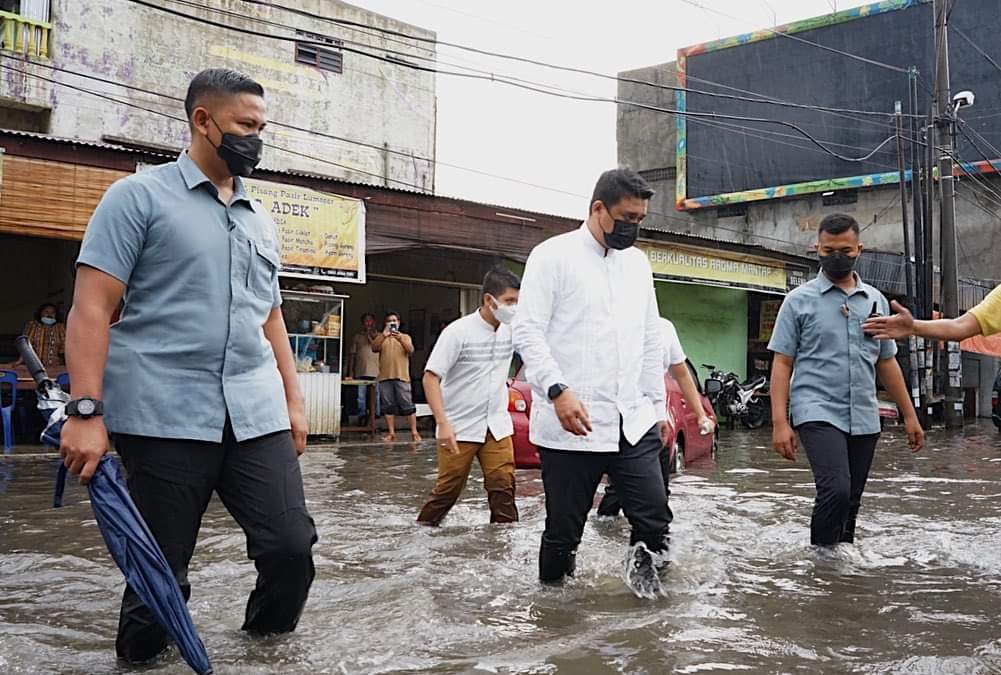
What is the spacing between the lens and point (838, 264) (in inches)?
211

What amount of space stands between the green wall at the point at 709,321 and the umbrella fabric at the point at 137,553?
17987 millimetres

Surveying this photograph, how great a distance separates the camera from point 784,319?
5516mm

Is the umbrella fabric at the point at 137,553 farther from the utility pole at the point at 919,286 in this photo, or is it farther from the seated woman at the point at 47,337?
the utility pole at the point at 919,286

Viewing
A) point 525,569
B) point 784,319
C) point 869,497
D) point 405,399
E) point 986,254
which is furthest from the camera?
point 986,254

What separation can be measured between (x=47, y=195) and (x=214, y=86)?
9636mm

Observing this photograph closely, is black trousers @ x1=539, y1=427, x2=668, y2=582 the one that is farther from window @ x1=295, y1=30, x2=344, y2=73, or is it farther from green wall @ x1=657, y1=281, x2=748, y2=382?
window @ x1=295, y1=30, x2=344, y2=73

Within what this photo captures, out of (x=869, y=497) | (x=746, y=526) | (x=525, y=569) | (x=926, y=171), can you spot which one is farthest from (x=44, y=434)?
(x=926, y=171)

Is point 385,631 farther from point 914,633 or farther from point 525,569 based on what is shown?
point 914,633

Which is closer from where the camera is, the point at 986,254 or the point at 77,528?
the point at 77,528

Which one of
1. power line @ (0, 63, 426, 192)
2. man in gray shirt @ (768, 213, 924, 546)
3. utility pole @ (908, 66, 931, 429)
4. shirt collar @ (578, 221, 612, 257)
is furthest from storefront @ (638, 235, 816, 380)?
shirt collar @ (578, 221, 612, 257)

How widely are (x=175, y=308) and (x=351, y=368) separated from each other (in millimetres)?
13550

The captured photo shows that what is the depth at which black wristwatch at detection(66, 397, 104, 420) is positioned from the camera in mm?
2814

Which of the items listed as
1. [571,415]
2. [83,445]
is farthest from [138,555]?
[571,415]

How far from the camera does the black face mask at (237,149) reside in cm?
320
